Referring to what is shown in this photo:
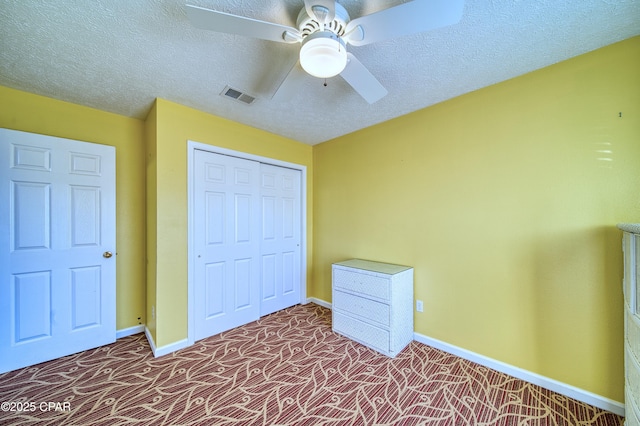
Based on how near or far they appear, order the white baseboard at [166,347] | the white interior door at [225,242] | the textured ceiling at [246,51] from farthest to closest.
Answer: the white interior door at [225,242], the white baseboard at [166,347], the textured ceiling at [246,51]

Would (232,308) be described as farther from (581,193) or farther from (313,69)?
(581,193)

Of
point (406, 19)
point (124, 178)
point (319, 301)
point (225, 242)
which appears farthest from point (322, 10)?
point (319, 301)

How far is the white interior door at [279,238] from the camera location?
125 inches

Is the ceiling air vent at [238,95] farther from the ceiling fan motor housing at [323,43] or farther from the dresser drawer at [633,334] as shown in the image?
the dresser drawer at [633,334]

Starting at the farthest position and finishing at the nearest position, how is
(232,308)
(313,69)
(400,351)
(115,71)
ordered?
(232,308) → (400,351) → (115,71) → (313,69)

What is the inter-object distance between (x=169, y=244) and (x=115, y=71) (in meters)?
1.49

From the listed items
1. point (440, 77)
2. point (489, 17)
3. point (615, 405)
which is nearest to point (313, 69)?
point (489, 17)

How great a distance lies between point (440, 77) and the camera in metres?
1.91

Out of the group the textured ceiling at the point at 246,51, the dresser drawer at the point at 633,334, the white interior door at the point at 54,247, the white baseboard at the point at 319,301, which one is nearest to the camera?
the dresser drawer at the point at 633,334

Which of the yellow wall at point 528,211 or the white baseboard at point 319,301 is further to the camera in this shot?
the white baseboard at point 319,301

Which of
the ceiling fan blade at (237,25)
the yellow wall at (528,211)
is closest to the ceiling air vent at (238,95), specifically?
the ceiling fan blade at (237,25)

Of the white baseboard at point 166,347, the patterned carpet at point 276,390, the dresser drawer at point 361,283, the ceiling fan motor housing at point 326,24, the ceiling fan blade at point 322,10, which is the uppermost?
the ceiling fan motor housing at point 326,24

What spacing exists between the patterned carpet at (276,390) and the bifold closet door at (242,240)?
0.50 m

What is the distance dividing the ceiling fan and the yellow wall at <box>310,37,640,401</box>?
1321mm
